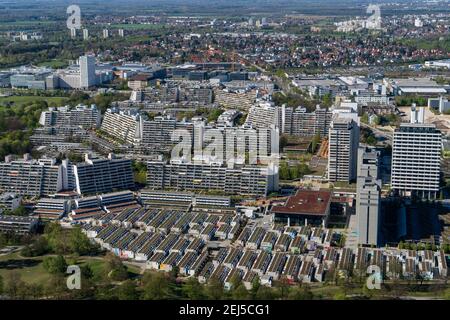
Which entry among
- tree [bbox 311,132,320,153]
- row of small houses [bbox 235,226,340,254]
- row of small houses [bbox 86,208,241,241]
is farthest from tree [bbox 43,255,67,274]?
tree [bbox 311,132,320,153]

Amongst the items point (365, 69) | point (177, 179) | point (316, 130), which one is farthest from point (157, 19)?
point (177, 179)

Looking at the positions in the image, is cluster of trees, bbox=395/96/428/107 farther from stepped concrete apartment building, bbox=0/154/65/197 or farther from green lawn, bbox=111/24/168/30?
green lawn, bbox=111/24/168/30

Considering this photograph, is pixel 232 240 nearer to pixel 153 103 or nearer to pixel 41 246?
pixel 41 246

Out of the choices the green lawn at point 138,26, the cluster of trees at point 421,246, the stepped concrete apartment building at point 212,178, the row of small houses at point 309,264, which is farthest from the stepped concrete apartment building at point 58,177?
the green lawn at point 138,26

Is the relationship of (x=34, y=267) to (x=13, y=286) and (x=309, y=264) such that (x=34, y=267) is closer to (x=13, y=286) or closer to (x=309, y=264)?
(x=13, y=286)

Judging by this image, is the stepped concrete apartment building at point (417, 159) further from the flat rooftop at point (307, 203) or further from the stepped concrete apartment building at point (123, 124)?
the stepped concrete apartment building at point (123, 124)

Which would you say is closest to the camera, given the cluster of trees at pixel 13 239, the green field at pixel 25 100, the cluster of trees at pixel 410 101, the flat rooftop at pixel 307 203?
the cluster of trees at pixel 13 239

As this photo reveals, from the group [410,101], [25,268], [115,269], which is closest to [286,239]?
[115,269]
